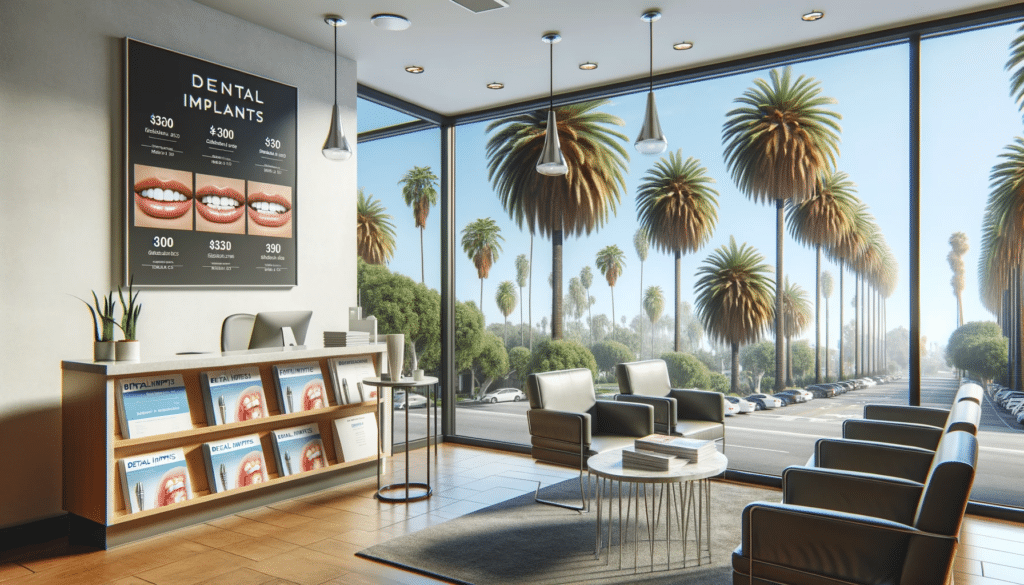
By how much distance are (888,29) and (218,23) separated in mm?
4419

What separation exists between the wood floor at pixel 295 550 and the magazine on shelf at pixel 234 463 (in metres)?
0.23

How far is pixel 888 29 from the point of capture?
4531mm

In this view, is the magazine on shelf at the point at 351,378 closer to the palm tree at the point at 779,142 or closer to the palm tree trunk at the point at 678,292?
the palm tree trunk at the point at 678,292

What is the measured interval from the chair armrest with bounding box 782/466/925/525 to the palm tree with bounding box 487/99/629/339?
3.76 m

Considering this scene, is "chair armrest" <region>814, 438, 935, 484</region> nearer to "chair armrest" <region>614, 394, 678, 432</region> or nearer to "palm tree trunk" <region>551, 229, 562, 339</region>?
"chair armrest" <region>614, 394, 678, 432</region>

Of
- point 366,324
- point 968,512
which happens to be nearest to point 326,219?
point 366,324

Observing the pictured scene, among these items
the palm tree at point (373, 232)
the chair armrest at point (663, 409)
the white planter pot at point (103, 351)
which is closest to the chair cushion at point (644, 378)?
the chair armrest at point (663, 409)

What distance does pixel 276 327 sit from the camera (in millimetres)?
4375

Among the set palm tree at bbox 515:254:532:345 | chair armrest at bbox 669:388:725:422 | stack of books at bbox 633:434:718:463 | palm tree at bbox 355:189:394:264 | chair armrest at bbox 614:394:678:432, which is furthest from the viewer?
palm tree at bbox 515:254:532:345

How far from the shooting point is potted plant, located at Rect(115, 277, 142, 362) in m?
3.61

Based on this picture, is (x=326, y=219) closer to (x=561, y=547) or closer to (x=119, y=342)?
(x=119, y=342)

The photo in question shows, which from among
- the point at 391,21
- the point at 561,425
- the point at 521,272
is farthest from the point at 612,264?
the point at 391,21

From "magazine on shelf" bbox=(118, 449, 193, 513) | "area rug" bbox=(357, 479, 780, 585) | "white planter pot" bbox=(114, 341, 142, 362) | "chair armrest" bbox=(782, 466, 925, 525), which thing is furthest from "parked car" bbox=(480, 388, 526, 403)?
"chair armrest" bbox=(782, 466, 925, 525)

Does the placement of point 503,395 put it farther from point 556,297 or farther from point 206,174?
point 206,174
